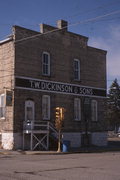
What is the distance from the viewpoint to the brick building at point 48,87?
3244cm

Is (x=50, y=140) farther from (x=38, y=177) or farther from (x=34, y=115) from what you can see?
(x=38, y=177)

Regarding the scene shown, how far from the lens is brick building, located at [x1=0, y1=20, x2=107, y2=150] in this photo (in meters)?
32.4

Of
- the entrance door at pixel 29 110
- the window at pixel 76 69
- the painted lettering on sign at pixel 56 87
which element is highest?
the window at pixel 76 69

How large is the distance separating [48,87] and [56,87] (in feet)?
3.51

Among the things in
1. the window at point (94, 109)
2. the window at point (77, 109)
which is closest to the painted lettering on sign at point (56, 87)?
the window at point (77, 109)

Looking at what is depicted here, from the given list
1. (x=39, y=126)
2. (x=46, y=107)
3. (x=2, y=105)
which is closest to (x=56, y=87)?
(x=46, y=107)

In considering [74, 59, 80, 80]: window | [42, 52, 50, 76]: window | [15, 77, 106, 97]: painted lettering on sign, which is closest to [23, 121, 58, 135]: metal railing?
[15, 77, 106, 97]: painted lettering on sign

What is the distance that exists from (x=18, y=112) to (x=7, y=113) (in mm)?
995

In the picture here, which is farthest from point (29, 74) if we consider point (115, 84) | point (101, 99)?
point (115, 84)

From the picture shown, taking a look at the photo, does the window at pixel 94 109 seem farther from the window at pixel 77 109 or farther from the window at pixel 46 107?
the window at pixel 46 107

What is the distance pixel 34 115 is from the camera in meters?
33.9

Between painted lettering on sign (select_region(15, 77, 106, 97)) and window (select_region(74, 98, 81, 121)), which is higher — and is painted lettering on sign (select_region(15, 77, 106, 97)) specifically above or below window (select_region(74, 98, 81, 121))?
above

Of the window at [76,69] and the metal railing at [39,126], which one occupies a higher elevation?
the window at [76,69]

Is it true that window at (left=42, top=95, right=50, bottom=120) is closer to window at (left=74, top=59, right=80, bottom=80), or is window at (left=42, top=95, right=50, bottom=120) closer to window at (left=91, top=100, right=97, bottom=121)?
window at (left=74, top=59, right=80, bottom=80)
